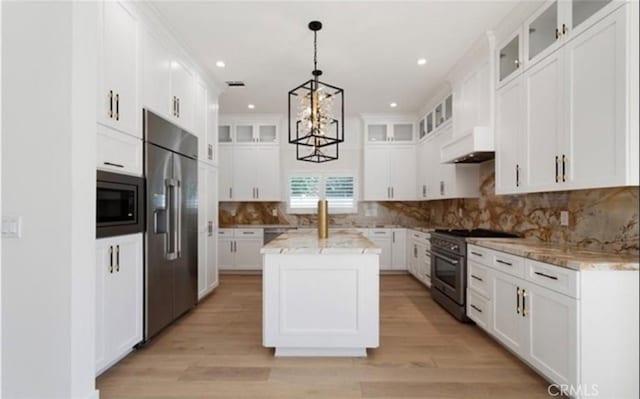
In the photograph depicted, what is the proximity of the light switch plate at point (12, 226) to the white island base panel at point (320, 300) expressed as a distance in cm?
149

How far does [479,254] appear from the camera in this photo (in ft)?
9.68

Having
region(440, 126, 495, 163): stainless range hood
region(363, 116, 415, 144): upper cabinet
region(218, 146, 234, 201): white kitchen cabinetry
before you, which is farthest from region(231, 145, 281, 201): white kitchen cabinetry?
region(440, 126, 495, 163): stainless range hood

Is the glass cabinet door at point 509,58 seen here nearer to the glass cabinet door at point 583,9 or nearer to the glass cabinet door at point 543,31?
the glass cabinet door at point 543,31

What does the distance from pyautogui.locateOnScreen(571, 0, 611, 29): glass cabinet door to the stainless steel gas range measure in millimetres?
1963

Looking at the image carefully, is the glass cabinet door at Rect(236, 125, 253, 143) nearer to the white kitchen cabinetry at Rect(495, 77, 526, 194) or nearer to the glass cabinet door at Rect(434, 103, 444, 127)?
the glass cabinet door at Rect(434, 103, 444, 127)

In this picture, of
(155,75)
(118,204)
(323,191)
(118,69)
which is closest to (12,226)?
(118,204)

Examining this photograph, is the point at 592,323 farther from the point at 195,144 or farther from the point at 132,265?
the point at 195,144

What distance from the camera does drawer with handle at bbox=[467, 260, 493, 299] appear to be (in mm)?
2801

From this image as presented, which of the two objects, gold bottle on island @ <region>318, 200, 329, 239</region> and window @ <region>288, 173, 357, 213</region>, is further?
window @ <region>288, 173, 357, 213</region>

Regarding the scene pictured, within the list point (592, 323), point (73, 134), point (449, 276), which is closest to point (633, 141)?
point (592, 323)

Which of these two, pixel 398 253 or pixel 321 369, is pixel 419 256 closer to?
pixel 398 253

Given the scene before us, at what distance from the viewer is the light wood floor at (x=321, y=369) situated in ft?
6.80

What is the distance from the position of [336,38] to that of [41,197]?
272 centimetres

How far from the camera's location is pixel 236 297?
419 cm
